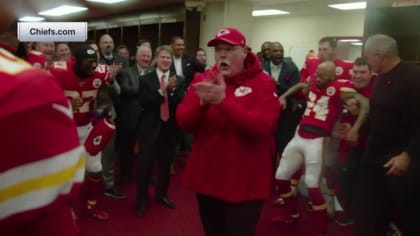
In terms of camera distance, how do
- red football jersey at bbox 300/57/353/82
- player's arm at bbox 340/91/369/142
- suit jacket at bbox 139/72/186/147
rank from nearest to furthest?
player's arm at bbox 340/91/369/142 → suit jacket at bbox 139/72/186/147 → red football jersey at bbox 300/57/353/82

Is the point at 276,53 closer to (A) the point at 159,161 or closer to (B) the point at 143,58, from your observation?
(B) the point at 143,58

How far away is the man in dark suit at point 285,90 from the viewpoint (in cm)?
440

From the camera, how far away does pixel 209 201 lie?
201 centimetres

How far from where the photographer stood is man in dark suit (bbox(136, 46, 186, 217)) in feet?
11.5

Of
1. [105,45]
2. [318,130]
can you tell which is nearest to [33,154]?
[318,130]

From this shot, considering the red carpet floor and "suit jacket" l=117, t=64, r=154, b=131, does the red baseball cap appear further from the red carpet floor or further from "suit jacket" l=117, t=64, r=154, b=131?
"suit jacket" l=117, t=64, r=154, b=131

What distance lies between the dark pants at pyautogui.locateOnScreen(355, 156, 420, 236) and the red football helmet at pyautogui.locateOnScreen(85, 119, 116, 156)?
1905mm

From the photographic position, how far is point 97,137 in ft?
10.2

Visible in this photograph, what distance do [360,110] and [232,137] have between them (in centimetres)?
160

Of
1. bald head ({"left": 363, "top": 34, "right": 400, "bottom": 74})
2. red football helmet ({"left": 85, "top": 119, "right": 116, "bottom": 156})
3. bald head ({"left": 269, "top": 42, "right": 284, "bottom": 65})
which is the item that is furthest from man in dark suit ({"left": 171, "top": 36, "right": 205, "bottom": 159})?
bald head ({"left": 363, "top": 34, "right": 400, "bottom": 74})

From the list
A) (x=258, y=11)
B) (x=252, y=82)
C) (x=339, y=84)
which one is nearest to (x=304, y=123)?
(x=339, y=84)

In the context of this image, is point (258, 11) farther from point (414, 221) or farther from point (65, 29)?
point (414, 221)

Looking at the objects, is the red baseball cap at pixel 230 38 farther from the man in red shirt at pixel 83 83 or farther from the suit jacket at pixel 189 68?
the suit jacket at pixel 189 68

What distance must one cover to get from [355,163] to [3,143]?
3197mm
